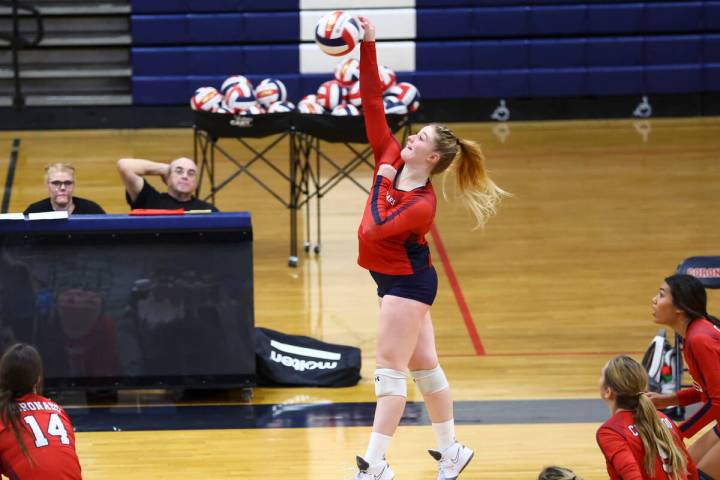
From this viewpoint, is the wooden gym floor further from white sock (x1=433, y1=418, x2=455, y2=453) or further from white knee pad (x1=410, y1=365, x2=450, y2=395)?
white knee pad (x1=410, y1=365, x2=450, y2=395)

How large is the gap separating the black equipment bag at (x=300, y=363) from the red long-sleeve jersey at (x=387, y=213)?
1762 millimetres

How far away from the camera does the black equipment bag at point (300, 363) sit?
6.64 meters

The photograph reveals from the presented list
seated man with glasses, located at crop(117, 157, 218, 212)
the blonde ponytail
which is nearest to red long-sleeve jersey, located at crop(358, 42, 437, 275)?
the blonde ponytail

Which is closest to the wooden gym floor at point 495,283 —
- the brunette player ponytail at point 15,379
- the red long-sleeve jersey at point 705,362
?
the red long-sleeve jersey at point 705,362

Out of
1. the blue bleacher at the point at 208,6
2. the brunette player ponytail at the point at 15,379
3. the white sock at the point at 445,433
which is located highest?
the blue bleacher at the point at 208,6

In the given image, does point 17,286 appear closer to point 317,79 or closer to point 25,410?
point 25,410

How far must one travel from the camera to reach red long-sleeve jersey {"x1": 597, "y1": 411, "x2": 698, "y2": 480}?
3939 millimetres

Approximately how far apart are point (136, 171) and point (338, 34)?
213cm

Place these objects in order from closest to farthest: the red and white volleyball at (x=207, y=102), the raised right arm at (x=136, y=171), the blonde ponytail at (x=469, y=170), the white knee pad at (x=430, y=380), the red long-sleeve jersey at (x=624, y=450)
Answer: the red long-sleeve jersey at (x=624, y=450), the blonde ponytail at (x=469, y=170), the white knee pad at (x=430, y=380), the raised right arm at (x=136, y=171), the red and white volleyball at (x=207, y=102)

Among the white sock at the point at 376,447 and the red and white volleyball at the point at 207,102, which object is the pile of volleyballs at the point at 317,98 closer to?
the red and white volleyball at the point at 207,102

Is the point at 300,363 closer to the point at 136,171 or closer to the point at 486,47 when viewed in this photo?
the point at 136,171

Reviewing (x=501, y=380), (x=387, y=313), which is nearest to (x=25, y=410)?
(x=387, y=313)

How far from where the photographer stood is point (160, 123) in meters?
14.5

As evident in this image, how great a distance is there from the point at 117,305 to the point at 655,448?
10.3ft
